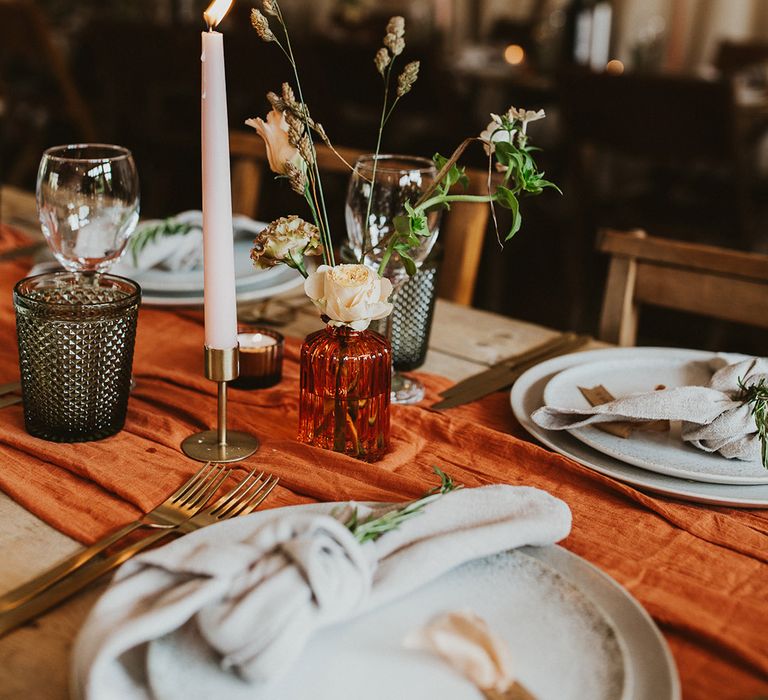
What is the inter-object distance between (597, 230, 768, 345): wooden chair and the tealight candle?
483 mm

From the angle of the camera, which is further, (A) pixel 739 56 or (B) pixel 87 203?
(A) pixel 739 56

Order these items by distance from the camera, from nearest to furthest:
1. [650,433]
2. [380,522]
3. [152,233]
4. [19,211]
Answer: [380,522], [650,433], [152,233], [19,211]

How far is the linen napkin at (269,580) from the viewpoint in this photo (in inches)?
19.8

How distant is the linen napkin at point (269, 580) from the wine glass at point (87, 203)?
0.46 meters

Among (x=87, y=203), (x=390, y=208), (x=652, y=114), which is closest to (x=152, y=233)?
(x=87, y=203)

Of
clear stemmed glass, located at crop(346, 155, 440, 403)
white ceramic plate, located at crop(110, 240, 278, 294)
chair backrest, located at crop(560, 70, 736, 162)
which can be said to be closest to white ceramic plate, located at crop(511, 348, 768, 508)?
clear stemmed glass, located at crop(346, 155, 440, 403)

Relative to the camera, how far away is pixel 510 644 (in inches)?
21.4

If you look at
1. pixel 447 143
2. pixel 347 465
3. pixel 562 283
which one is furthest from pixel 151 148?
pixel 347 465

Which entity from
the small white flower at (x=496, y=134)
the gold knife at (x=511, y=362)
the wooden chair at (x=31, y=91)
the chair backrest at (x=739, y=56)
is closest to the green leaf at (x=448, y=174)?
the small white flower at (x=496, y=134)

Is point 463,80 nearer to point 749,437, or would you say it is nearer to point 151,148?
point 151,148

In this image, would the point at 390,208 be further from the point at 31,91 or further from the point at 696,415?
the point at 31,91

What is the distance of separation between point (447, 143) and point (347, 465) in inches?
117

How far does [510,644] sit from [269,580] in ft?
0.47

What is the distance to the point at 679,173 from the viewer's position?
3410mm
